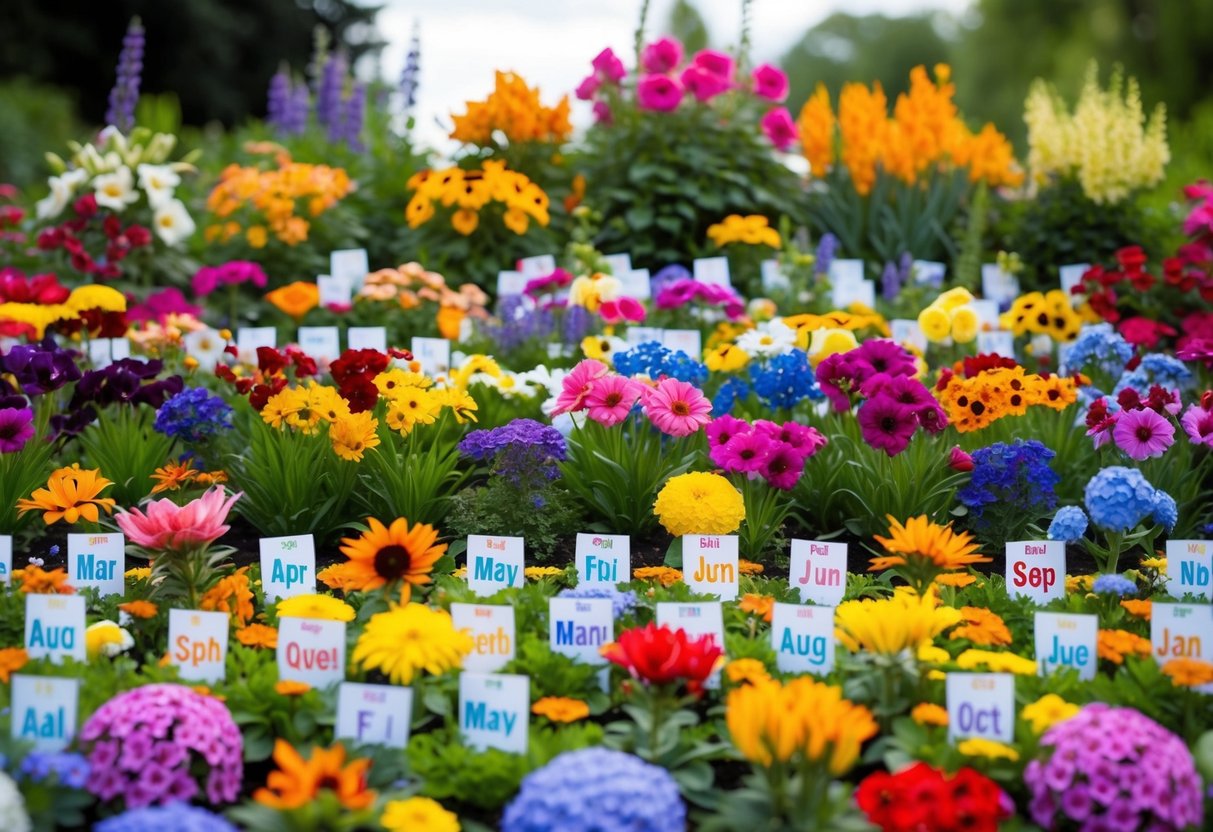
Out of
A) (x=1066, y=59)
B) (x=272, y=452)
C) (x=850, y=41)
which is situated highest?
(x=850, y=41)

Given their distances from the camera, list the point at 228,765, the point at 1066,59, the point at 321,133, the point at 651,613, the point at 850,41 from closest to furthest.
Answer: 1. the point at 228,765
2. the point at 651,613
3. the point at 321,133
4. the point at 1066,59
5. the point at 850,41

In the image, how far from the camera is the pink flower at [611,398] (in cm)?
378

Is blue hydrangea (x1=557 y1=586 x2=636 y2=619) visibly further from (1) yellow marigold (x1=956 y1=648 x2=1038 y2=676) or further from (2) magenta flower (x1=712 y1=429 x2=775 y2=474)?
(1) yellow marigold (x1=956 y1=648 x2=1038 y2=676)

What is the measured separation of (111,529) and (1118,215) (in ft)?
18.8

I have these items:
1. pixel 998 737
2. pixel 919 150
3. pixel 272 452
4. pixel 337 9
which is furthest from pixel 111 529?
pixel 337 9

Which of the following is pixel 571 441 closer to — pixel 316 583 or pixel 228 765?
pixel 316 583

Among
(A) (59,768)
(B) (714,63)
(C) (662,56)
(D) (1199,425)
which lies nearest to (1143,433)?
(D) (1199,425)

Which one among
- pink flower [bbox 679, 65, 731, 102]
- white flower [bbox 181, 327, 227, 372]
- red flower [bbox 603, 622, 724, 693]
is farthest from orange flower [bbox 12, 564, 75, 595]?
pink flower [bbox 679, 65, 731, 102]

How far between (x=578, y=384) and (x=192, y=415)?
1339mm

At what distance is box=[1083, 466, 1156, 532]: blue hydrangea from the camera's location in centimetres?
309

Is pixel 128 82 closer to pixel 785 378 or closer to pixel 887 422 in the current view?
pixel 785 378

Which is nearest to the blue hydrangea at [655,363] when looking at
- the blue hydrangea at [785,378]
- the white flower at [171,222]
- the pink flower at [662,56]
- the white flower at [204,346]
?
the blue hydrangea at [785,378]

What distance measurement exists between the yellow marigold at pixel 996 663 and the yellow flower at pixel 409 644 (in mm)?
1125

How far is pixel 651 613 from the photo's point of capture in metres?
3.15
